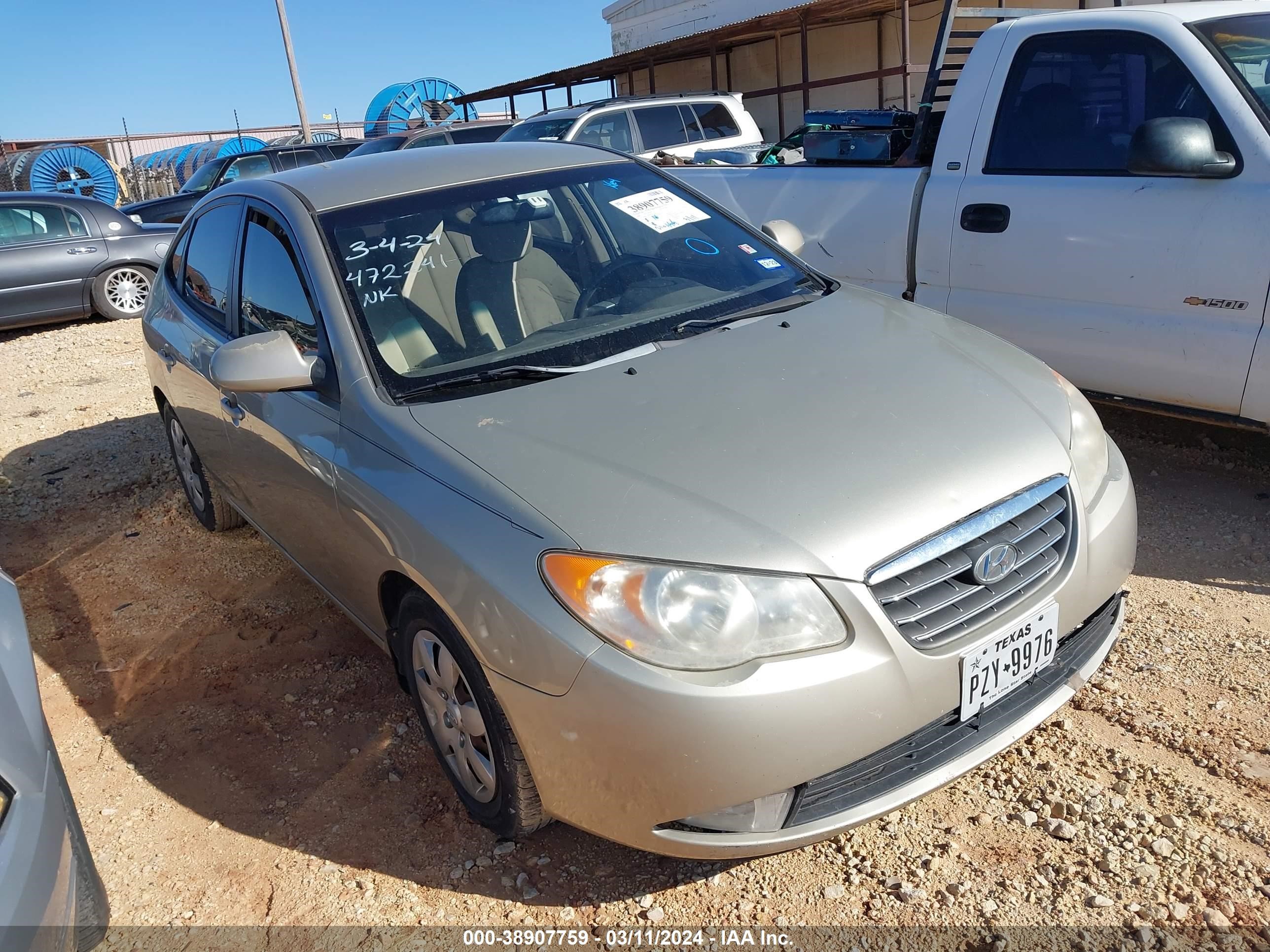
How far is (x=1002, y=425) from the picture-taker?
7.80ft

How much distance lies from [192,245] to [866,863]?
366 centimetres

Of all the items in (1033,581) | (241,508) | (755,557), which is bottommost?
(241,508)

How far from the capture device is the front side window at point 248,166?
14344 millimetres

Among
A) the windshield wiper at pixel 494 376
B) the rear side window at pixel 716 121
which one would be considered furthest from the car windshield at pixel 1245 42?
the rear side window at pixel 716 121

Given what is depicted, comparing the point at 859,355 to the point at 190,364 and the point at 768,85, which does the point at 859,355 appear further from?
the point at 768,85

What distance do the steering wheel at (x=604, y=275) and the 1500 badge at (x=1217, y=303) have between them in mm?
1980

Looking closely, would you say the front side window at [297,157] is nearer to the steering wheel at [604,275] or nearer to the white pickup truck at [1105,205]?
the white pickup truck at [1105,205]

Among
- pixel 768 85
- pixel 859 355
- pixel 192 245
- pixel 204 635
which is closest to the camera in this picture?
pixel 859 355

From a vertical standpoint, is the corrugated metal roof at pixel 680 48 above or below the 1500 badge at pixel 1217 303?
above

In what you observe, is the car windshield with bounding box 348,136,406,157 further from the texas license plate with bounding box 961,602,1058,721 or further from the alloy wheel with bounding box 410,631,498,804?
the texas license plate with bounding box 961,602,1058,721

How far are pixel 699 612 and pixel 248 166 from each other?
1465 cm

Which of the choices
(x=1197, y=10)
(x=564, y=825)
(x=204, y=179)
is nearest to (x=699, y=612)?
(x=564, y=825)

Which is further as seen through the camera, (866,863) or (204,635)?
(204,635)

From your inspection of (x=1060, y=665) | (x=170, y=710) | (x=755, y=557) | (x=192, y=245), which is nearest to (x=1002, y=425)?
(x=1060, y=665)
